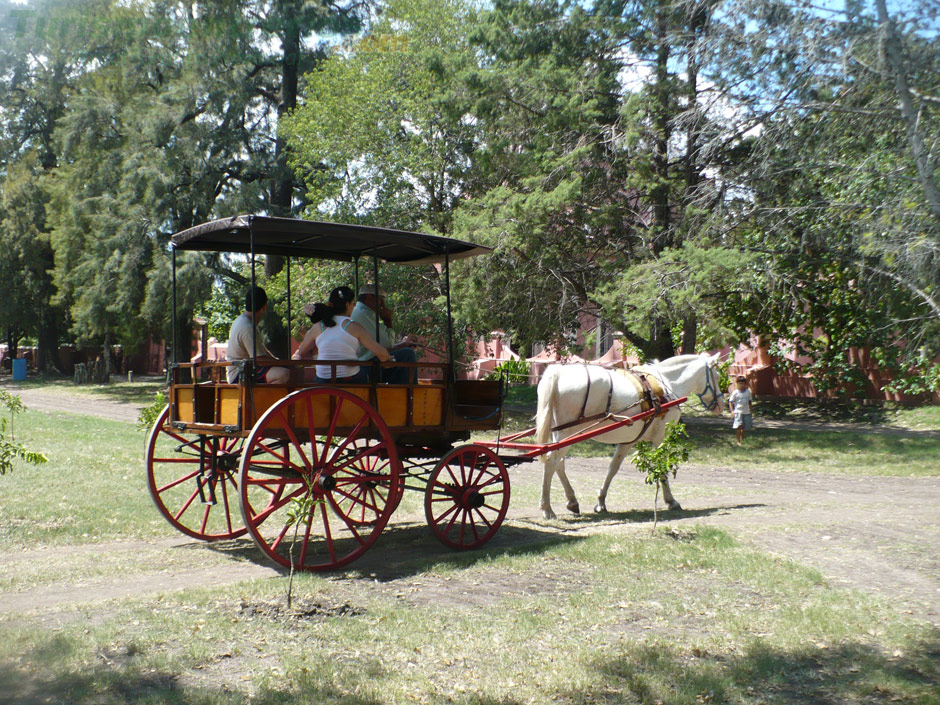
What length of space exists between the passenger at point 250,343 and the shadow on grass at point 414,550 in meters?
1.74

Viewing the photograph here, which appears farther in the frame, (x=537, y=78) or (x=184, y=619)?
(x=537, y=78)

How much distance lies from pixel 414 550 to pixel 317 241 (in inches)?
131

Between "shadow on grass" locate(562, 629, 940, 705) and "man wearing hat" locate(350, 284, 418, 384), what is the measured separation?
3.99m

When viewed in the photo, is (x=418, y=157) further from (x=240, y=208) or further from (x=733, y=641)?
(x=733, y=641)

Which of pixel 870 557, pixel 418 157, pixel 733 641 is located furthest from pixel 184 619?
pixel 418 157

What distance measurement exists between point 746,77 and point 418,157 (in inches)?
488

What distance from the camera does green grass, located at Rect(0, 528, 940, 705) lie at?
5070 mm

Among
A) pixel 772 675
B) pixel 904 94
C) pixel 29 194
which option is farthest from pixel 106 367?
pixel 772 675

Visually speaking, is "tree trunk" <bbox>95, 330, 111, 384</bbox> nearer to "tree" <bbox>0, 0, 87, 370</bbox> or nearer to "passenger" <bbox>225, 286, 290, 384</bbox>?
"tree" <bbox>0, 0, 87, 370</bbox>

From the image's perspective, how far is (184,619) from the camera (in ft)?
20.4

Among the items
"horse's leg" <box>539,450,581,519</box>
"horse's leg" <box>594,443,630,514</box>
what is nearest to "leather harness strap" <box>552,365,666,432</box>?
"horse's leg" <box>594,443,630,514</box>

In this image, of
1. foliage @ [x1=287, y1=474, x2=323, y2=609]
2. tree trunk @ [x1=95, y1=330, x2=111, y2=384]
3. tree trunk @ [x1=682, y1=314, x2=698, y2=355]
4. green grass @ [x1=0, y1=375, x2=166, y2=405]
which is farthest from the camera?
tree trunk @ [x1=95, y1=330, x2=111, y2=384]

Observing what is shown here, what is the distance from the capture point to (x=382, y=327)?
9.19 meters

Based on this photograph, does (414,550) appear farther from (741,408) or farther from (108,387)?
(108,387)
